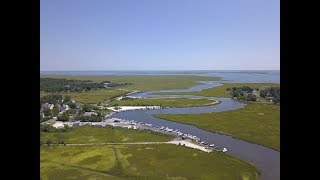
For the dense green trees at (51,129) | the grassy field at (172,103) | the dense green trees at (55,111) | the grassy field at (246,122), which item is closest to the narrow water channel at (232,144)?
the grassy field at (246,122)

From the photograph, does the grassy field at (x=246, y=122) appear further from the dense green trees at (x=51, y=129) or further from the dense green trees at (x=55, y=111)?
the dense green trees at (x=55, y=111)

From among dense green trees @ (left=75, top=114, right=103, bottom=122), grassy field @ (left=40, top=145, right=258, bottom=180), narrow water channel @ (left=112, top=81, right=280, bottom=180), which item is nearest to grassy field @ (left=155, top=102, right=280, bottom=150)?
narrow water channel @ (left=112, top=81, right=280, bottom=180)

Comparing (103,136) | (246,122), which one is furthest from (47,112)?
(246,122)

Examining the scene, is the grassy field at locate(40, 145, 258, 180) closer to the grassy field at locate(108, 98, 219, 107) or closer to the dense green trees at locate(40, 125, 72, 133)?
the dense green trees at locate(40, 125, 72, 133)

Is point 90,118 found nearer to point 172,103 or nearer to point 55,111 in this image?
point 55,111
